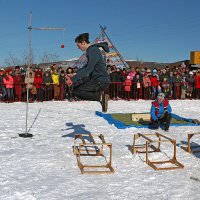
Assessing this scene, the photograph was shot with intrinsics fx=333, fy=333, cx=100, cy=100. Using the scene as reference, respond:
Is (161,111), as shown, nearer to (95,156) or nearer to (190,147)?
(190,147)

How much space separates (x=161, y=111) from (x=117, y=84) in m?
7.36

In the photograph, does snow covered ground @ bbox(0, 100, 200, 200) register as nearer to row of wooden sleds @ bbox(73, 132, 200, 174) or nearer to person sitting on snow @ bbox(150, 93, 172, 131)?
row of wooden sleds @ bbox(73, 132, 200, 174)

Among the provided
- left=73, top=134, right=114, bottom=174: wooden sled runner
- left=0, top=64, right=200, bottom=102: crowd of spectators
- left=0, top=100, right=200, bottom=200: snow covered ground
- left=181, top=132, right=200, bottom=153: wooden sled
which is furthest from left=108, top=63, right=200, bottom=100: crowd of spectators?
left=73, top=134, right=114, bottom=174: wooden sled runner

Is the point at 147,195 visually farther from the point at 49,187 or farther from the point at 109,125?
the point at 109,125

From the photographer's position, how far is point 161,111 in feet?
30.2

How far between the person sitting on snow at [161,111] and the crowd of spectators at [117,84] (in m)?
6.18

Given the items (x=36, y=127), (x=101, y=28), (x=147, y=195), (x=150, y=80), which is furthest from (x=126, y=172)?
(x=101, y=28)

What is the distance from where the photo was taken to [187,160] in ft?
20.9

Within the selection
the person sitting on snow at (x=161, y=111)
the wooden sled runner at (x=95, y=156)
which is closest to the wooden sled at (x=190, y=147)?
the wooden sled runner at (x=95, y=156)

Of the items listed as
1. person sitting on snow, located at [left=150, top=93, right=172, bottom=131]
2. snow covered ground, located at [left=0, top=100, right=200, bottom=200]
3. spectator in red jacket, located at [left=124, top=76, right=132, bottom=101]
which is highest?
spectator in red jacket, located at [left=124, top=76, right=132, bottom=101]

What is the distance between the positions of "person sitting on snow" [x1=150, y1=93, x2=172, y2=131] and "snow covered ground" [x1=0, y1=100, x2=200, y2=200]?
12.3 inches

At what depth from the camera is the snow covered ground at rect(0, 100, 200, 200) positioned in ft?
15.0

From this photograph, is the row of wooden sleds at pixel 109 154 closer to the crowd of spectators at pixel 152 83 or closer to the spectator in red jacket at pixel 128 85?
the spectator in red jacket at pixel 128 85

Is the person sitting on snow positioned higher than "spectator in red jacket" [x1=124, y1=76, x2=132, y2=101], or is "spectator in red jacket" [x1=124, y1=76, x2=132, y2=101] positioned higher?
"spectator in red jacket" [x1=124, y1=76, x2=132, y2=101]
